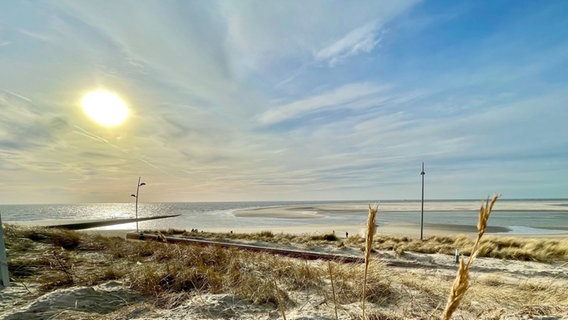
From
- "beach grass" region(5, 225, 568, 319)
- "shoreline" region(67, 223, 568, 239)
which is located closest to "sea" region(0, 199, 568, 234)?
"shoreline" region(67, 223, 568, 239)

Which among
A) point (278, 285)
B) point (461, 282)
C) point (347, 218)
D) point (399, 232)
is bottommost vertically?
point (347, 218)

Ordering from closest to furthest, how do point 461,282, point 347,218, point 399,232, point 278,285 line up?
point 461,282
point 278,285
point 399,232
point 347,218

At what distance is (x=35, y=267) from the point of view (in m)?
6.21

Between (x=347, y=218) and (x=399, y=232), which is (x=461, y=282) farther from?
(x=347, y=218)

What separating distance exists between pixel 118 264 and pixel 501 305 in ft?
25.6

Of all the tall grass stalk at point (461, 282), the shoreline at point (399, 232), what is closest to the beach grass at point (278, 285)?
the tall grass stalk at point (461, 282)

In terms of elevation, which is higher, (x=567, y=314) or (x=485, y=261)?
(x=567, y=314)

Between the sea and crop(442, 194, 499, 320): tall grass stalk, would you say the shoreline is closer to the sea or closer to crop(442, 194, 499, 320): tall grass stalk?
the sea

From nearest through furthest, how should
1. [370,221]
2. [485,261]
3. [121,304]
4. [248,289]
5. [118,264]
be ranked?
[370,221]
[121,304]
[248,289]
[118,264]
[485,261]

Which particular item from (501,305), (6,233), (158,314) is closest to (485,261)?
(501,305)

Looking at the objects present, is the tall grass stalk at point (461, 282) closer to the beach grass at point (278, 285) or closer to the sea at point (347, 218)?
the beach grass at point (278, 285)

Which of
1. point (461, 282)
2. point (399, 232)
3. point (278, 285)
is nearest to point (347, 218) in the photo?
point (399, 232)

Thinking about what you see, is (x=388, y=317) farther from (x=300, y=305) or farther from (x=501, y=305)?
(x=501, y=305)

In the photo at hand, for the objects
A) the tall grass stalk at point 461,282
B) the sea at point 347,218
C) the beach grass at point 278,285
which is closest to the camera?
the tall grass stalk at point 461,282
